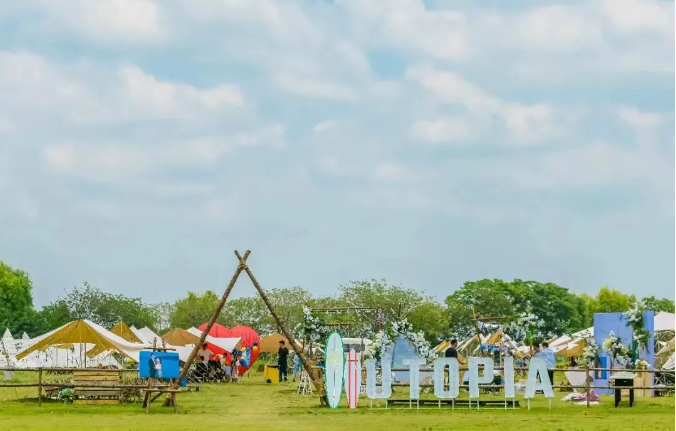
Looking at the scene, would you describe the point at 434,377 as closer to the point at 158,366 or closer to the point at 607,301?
the point at 158,366

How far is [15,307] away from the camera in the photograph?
104m

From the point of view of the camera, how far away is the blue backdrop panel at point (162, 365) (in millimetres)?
27719

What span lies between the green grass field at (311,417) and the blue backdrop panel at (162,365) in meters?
0.84

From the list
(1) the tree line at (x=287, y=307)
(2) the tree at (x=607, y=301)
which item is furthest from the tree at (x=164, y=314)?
(2) the tree at (x=607, y=301)

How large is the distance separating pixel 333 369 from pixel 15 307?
8124cm

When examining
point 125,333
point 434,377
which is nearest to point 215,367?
point 125,333

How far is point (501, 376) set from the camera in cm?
3647

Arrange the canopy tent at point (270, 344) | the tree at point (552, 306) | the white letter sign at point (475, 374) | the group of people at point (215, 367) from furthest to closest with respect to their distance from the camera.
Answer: the tree at point (552, 306)
the canopy tent at point (270, 344)
the group of people at point (215, 367)
the white letter sign at point (475, 374)

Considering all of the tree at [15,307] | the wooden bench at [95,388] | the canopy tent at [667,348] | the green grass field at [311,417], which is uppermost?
the tree at [15,307]

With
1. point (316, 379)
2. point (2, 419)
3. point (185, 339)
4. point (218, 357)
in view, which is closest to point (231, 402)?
point (316, 379)

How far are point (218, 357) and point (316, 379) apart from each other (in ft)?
66.1

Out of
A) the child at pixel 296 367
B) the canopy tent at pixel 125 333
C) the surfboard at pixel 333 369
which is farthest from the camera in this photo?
the canopy tent at pixel 125 333

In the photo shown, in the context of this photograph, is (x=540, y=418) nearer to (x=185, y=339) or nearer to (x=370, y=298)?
(x=185, y=339)

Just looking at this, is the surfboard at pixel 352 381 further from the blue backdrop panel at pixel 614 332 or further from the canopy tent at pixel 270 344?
the canopy tent at pixel 270 344
